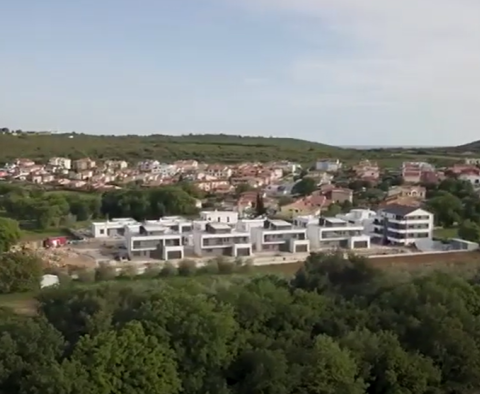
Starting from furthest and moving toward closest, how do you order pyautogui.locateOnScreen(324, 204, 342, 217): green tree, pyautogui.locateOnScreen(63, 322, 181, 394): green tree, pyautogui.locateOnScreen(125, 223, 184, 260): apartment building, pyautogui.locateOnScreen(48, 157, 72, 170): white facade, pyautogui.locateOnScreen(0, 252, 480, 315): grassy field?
1. pyautogui.locateOnScreen(48, 157, 72, 170): white facade
2. pyautogui.locateOnScreen(324, 204, 342, 217): green tree
3. pyautogui.locateOnScreen(125, 223, 184, 260): apartment building
4. pyautogui.locateOnScreen(0, 252, 480, 315): grassy field
5. pyautogui.locateOnScreen(63, 322, 181, 394): green tree

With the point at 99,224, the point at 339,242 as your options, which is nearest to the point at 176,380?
the point at 339,242

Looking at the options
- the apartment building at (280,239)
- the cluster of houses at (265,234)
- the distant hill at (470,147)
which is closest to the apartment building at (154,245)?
the cluster of houses at (265,234)

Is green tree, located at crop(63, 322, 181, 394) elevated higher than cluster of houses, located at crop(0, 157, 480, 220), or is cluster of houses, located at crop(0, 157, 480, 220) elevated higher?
cluster of houses, located at crop(0, 157, 480, 220)

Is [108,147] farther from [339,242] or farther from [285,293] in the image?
[285,293]

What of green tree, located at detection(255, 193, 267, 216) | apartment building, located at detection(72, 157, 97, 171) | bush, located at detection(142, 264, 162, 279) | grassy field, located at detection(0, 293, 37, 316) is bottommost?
grassy field, located at detection(0, 293, 37, 316)

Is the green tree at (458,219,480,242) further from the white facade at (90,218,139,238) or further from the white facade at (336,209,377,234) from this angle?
the white facade at (90,218,139,238)

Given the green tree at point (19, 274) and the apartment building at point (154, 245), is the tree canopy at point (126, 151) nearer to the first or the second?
the apartment building at point (154, 245)

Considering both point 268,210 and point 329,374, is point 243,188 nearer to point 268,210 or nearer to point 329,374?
point 268,210

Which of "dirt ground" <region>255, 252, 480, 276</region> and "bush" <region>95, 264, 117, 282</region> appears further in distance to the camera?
"dirt ground" <region>255, 252, 480, 276</region>

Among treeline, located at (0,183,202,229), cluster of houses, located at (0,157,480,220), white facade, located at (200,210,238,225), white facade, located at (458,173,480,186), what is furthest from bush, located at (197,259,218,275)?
white facade, located at (458,173,480,186)
